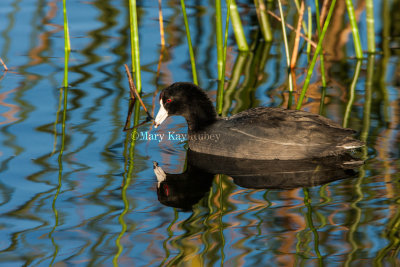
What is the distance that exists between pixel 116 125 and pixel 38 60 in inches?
99.7

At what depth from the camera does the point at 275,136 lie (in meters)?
5.95

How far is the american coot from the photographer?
5926 mm

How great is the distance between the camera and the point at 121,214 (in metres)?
4.88

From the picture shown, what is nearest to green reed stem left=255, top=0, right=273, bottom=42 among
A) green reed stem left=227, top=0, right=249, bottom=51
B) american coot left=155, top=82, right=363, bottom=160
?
green reed stem left=227, top=0, right=249, bottom=51

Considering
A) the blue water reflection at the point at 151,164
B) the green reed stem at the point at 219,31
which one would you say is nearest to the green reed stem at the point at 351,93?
the blue water reflection at the point at 151,164

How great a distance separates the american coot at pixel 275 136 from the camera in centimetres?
593

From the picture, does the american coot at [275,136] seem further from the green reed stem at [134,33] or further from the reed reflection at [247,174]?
the green reed stem at [134,33]

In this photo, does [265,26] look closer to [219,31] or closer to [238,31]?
[238,31]

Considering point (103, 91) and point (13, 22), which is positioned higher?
point (13, 22)

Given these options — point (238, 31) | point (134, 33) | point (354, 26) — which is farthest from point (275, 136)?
point (238, 31)

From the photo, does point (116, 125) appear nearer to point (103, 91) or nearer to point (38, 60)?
point (103, 91)

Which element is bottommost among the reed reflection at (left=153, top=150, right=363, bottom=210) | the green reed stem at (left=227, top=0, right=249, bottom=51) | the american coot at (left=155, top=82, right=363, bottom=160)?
the reed reflection at (left=153, top=150, right=363, bottom=210)

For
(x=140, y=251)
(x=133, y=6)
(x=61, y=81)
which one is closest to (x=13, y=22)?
(x=61, y=81)

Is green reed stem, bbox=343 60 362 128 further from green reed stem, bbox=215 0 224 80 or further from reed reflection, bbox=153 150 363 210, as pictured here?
green reed stem, bbox=215 0 224 80
